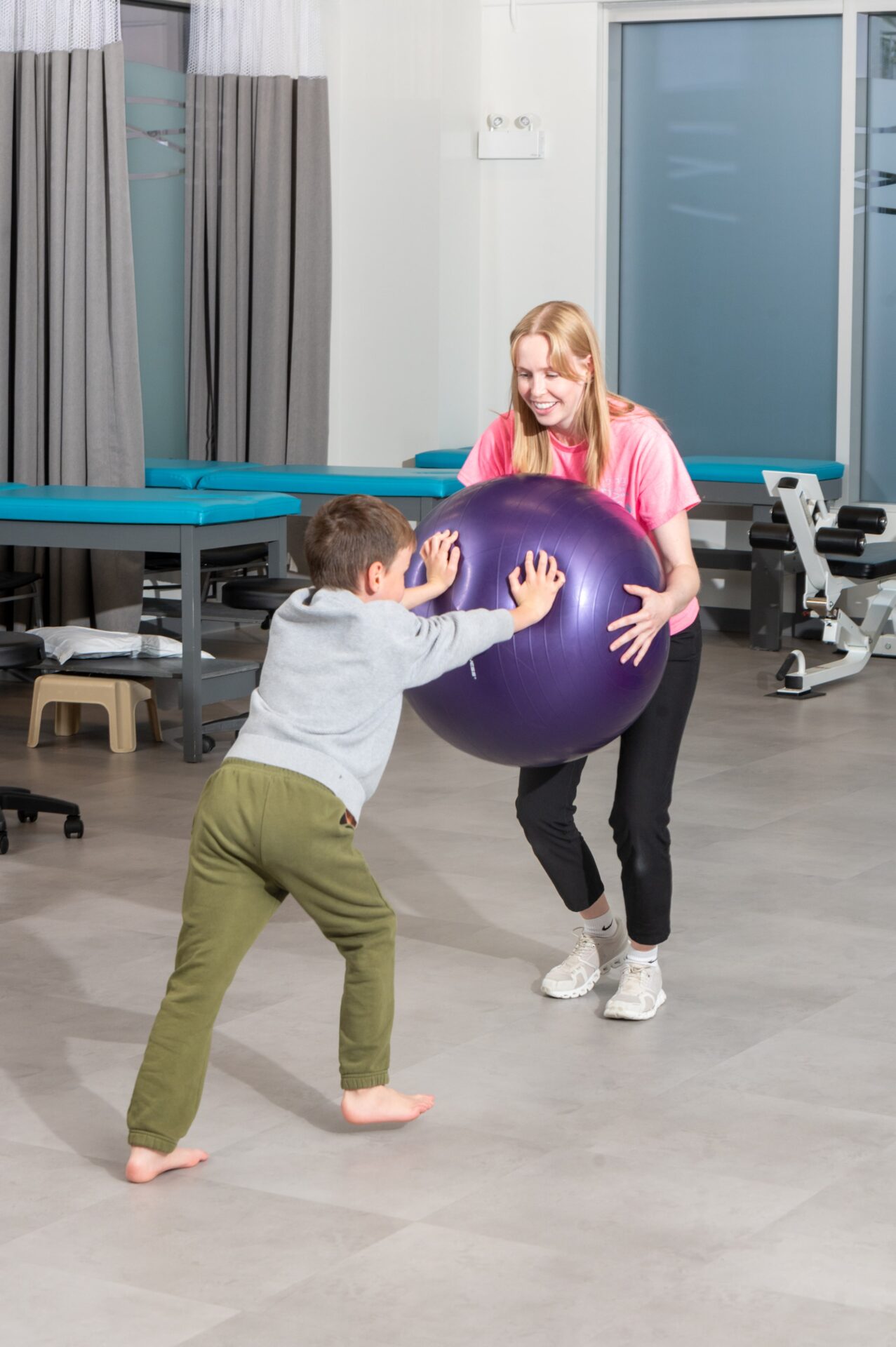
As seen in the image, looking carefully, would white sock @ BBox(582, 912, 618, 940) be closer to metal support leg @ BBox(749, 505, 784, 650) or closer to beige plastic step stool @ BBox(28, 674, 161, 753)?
beige plastic step stool @ BBox(28, 674, 161, 753)

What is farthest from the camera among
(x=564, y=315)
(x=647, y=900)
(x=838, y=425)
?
(x=838, y=425)

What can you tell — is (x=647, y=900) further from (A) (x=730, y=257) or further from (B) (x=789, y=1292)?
(A) (x=730, y=257)

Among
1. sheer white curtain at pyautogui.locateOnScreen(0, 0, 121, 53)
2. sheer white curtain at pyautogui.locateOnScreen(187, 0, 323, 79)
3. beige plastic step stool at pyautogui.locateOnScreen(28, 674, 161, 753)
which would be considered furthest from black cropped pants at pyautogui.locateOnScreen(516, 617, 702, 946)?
sheer white curtain at pyautogui.locateOnScreen(187, 0, 323, 79)

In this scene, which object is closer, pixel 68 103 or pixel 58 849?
pixel 58 849

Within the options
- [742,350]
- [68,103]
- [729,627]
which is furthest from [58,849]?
[742,350]

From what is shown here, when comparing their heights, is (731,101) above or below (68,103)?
above

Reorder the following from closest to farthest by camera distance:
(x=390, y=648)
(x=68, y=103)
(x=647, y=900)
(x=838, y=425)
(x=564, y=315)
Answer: (x=390, y=648)
(x=564, y=315)
(x=647, y=900)
(x=68, y=103)
(x=838, y=425)

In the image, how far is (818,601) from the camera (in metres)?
6.72

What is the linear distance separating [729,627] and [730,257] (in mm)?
1747

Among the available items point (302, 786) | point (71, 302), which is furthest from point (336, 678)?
point (71, 302)

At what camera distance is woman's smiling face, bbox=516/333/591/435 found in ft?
8.71

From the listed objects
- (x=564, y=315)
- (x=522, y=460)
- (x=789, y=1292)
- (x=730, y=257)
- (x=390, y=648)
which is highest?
(x=730, y=257)

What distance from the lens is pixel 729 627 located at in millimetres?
8125

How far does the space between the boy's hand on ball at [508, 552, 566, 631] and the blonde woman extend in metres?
0.11
